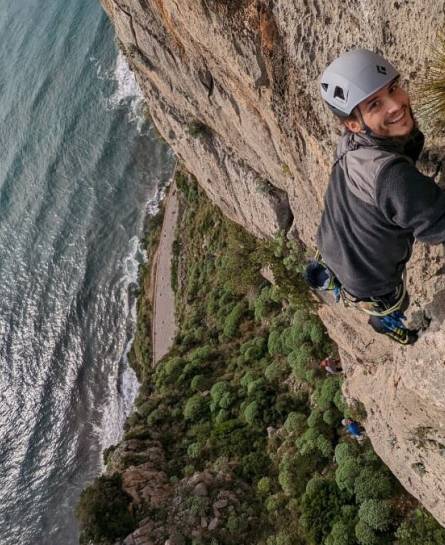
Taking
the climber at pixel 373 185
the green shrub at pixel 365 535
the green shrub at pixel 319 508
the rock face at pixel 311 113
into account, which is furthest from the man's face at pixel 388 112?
the green shrub at pixel 319 508

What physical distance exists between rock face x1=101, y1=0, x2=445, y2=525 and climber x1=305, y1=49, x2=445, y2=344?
1.48m

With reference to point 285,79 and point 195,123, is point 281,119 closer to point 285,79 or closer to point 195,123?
point 285,79

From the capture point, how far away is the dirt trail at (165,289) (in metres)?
34.4

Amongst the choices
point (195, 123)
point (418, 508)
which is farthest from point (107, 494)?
point (195, 123)

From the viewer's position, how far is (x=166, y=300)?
3547cm

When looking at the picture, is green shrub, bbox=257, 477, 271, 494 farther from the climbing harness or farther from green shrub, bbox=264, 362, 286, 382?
the climbing harness

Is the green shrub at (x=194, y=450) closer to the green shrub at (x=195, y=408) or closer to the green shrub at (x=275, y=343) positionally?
the green shrub at (x=195, y=408)

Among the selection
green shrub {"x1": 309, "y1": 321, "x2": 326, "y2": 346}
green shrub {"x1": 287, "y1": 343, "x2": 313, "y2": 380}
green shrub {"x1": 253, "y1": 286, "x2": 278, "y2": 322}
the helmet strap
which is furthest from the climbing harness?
green shrub {"x1": 253, "y1": 286, "x2": 278, "y2": 322}

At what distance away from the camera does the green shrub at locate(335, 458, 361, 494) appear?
573 inches

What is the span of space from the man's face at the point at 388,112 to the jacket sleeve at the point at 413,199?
381mm

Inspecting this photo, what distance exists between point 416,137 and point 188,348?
26.6 metres

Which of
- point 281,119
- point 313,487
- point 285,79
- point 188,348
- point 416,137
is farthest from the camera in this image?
point 188,348

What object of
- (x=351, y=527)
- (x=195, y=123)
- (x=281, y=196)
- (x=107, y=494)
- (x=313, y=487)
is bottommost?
(x=351, y=527)

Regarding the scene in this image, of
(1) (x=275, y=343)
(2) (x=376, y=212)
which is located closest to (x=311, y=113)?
(2) (x=376, y=212)
